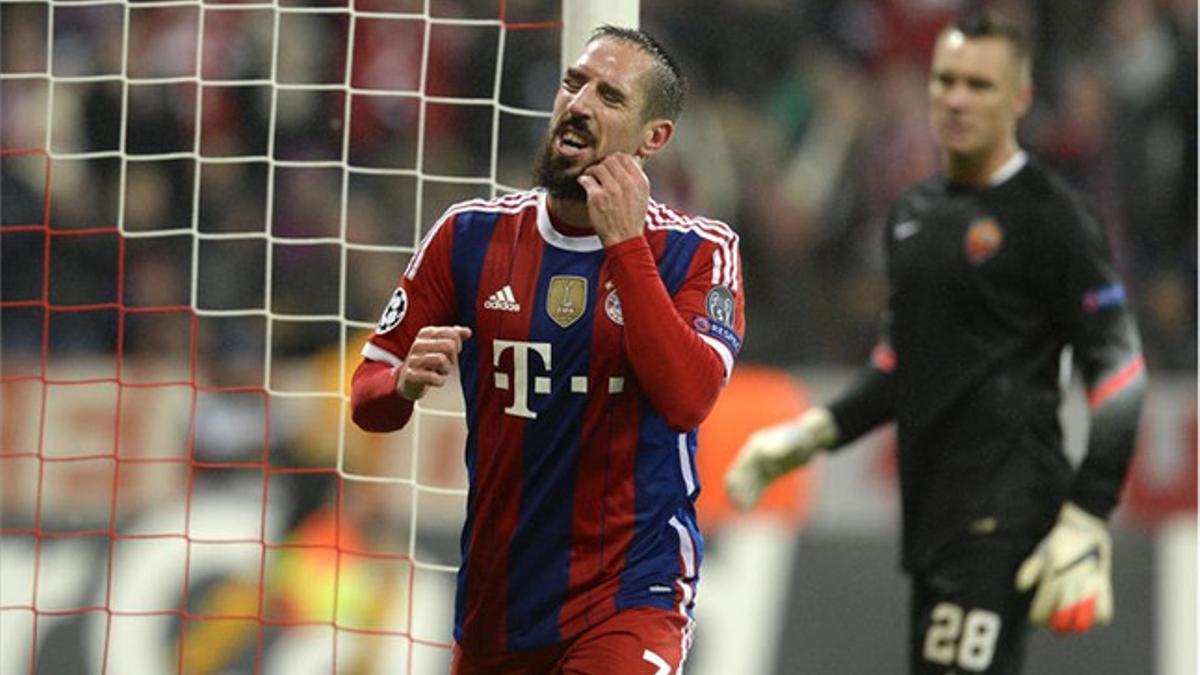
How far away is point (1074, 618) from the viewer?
5.80m

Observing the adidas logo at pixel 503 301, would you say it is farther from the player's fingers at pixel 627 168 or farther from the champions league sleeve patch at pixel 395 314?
the player's fingers at pixel 627 168

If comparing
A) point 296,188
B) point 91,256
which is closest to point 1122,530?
point 296,188

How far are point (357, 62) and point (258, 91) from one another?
52 cm

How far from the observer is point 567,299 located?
443 centimetres

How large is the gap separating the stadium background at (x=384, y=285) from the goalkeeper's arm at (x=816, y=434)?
1.61 metres

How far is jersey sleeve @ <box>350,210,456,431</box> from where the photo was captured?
4.45 metres

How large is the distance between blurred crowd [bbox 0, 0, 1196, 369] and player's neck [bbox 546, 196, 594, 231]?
457cm

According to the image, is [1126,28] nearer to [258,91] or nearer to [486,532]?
[258,91]

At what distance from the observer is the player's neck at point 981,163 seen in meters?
6.19

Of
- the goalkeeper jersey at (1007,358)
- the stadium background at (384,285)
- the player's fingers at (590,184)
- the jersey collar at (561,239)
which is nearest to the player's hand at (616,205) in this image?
the player's fingers at (590,184)

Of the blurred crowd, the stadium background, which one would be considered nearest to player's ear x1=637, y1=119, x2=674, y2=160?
the stadium background

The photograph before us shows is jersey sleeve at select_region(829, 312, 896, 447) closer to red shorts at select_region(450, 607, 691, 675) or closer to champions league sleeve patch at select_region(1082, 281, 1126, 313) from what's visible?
champions league sleeve patch at select_region(1082, 281, 1126, 313)

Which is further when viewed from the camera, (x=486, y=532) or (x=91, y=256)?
(x=91, y=256)

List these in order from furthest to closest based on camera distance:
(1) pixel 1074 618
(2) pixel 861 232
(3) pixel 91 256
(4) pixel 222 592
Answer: (2) pixel 861 232
(3) pixel 91 256
(4) pixel 222 592
(1) pixel 1074 618
